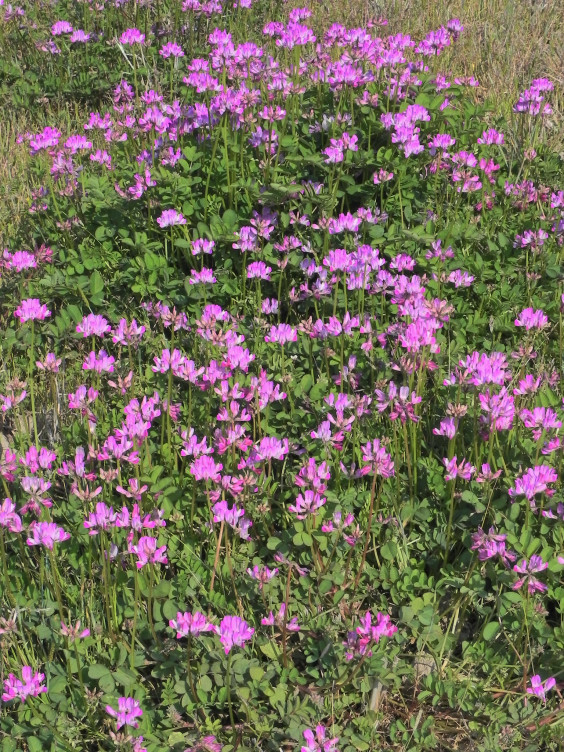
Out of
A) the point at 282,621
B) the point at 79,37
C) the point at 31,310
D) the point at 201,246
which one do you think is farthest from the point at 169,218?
the point at 79,37

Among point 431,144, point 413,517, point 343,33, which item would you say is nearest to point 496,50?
point 343,33

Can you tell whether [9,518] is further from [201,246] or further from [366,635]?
[201,246]

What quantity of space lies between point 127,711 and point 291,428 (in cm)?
120

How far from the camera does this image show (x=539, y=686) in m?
2.27

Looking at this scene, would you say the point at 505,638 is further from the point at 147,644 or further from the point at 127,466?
the point at 127,466

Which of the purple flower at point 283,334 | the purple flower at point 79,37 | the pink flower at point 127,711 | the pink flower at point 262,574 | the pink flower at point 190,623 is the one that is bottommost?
the pink flower at point 127,711

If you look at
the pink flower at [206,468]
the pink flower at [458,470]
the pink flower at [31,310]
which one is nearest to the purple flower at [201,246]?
the pink flower at [31,310]

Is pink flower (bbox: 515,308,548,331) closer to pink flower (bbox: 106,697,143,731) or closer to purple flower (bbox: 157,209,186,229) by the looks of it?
purple flower (bbox: 157,209,186,229)

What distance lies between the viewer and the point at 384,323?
3.49m

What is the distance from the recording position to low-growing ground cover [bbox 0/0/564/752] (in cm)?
233

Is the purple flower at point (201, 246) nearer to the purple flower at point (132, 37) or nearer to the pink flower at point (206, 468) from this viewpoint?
the pink flower at point (206, 468)

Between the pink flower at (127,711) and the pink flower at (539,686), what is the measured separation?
3.58ft

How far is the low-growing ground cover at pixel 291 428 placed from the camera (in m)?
2.33

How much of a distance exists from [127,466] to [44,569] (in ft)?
1.67
